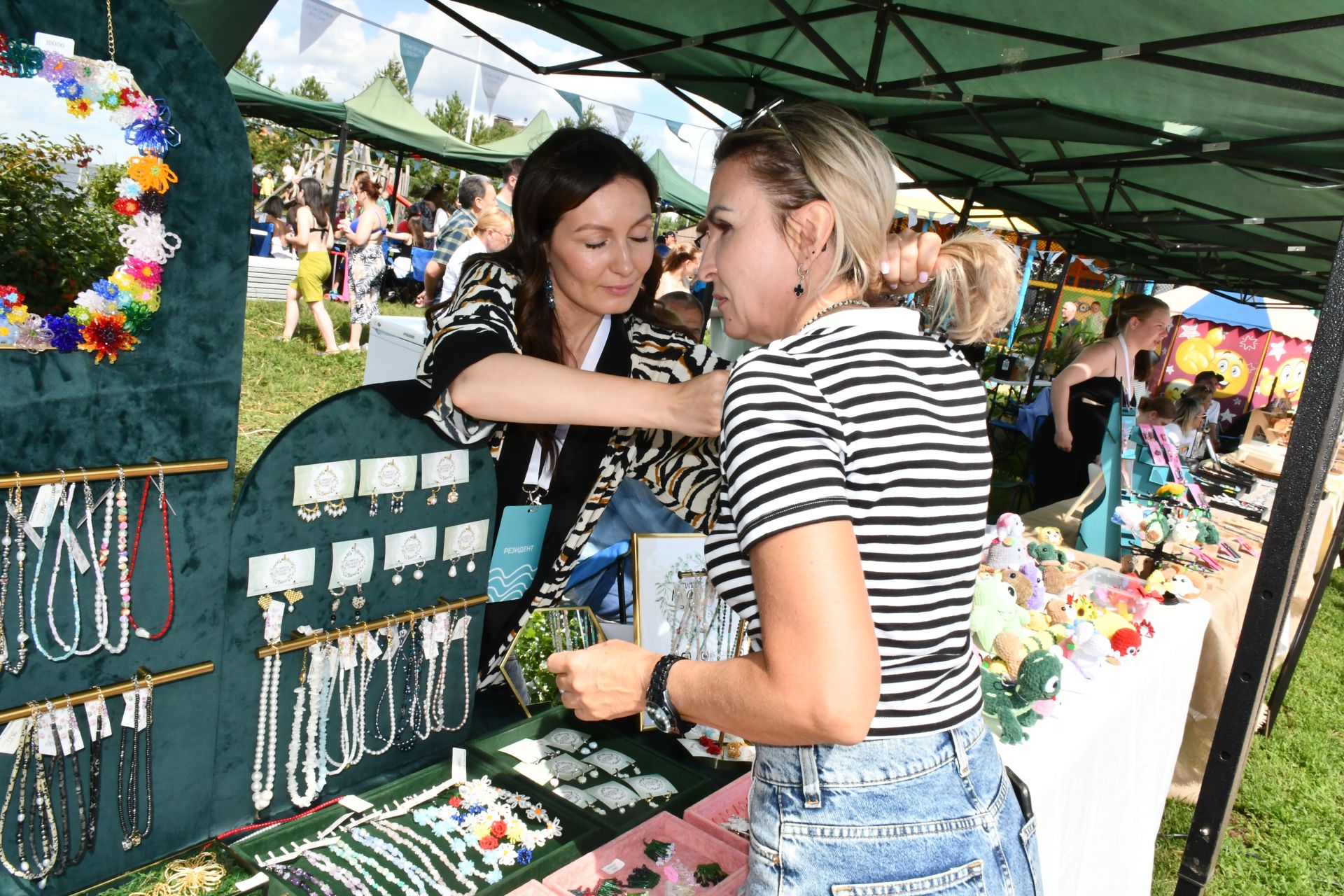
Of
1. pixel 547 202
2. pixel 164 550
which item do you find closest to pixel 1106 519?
pixel 547 202

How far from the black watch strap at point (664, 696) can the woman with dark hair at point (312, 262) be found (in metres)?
7.14

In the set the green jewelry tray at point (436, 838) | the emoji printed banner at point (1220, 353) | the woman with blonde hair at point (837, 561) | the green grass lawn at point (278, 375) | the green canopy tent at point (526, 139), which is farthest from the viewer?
the green canopy tent at point (526, 139)

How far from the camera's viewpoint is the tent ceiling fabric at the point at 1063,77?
2.88 metres

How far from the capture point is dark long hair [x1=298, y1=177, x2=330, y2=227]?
7.78 meters

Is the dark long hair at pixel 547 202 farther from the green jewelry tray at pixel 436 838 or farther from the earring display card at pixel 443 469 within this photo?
the green jewelry tray at pixel 436 838

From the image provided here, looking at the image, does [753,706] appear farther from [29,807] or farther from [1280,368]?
[1280,368]

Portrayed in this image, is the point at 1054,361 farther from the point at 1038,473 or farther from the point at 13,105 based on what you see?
the point at 13,105

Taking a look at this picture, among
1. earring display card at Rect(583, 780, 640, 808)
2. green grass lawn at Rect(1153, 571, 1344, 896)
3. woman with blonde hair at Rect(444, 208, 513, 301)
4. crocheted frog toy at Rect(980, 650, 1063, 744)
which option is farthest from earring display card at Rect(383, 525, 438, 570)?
woman with blonde hair at Rect(444, 208, 513, 301)

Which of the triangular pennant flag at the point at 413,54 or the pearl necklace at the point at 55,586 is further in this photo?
the triangular pennant flag at the point at 413,54

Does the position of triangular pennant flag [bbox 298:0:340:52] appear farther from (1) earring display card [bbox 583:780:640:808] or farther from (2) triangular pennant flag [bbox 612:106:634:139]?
(1) earring display card [bbox 583:780:640:808]

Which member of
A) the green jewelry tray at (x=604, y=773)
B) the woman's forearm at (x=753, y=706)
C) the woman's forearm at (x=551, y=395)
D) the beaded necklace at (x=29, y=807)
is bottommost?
the green jewelry tray at (x=604, y=773)

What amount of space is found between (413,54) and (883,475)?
30.2 feet

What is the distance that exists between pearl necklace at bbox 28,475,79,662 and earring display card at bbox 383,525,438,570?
433 millimetres

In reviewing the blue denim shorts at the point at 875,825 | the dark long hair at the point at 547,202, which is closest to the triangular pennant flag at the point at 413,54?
the dark long hair at the point at 547,202
